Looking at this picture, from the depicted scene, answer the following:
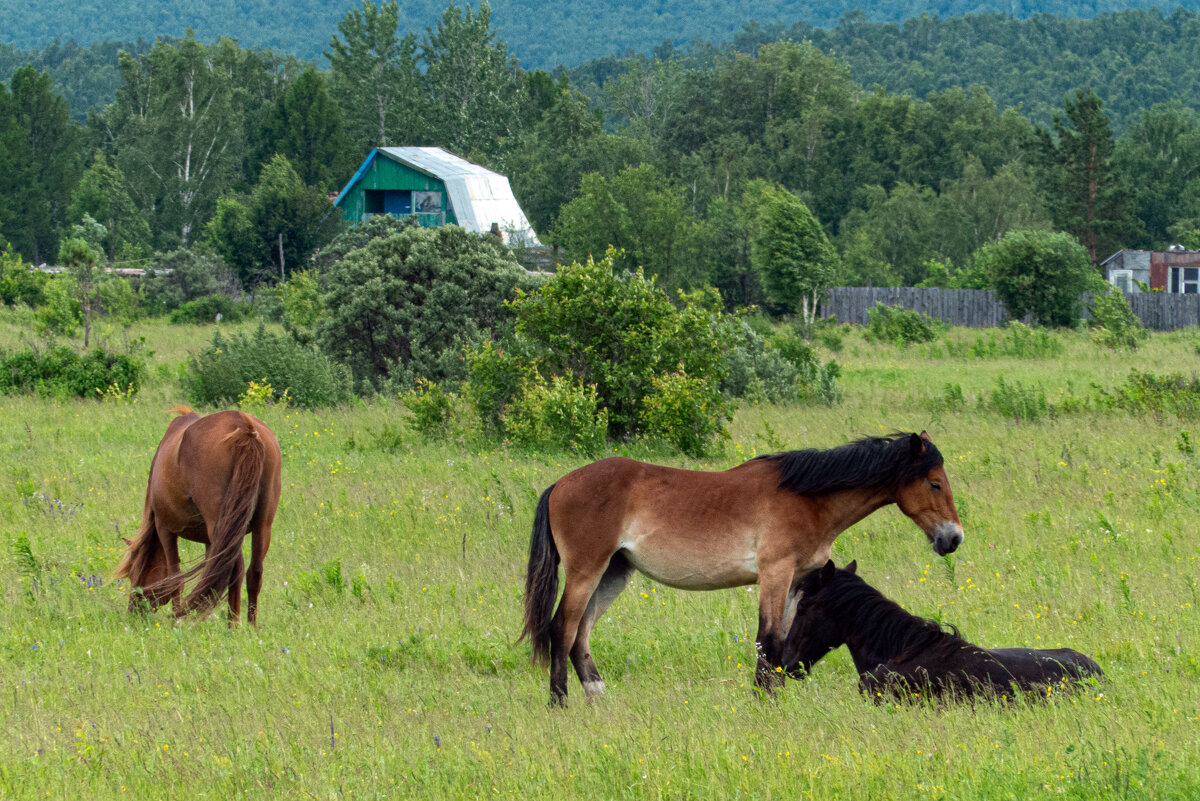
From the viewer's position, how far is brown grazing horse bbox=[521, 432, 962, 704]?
619 cm

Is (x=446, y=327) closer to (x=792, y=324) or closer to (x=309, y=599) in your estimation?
(x=309, y=599)

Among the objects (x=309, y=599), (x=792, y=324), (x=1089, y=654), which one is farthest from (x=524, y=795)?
(x=792, y=324)

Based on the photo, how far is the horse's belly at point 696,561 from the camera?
245 inches

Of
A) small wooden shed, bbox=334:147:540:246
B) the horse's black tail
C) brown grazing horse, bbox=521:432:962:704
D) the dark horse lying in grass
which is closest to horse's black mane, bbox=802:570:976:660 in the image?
the dark horse lying in grass

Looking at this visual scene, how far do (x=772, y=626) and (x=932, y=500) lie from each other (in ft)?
3.58

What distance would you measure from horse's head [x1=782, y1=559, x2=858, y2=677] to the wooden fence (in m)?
36.1

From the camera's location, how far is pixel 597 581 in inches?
248

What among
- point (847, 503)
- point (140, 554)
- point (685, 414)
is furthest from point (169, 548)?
point (685, 414)

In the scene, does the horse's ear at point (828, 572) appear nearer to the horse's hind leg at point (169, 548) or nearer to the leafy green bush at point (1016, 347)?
the horse's hind leg at point (169, 548)

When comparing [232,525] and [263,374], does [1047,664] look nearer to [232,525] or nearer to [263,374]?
[232,525]

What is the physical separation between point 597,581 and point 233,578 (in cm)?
292

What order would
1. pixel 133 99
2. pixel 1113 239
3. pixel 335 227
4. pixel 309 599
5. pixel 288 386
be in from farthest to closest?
pixel 133 99, pixel 1113 239, pixel 335 227, pixel 288 386, pixel 309 599

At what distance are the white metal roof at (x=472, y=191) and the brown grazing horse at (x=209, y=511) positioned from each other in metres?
43.7

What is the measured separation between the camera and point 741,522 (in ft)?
20.5
